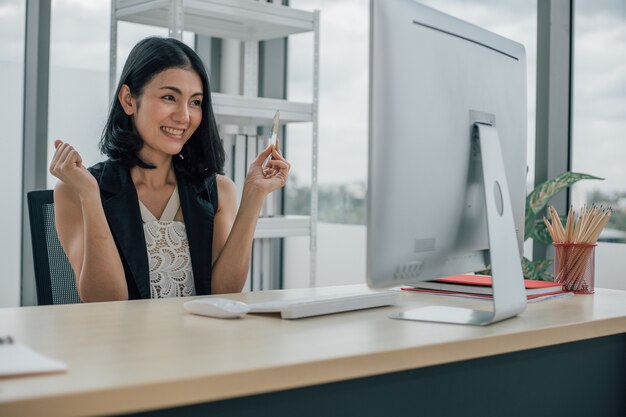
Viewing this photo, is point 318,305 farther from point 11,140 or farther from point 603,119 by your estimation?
point 11,140

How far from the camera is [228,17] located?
313cm

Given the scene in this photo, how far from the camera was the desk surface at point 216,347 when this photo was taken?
2.52ft

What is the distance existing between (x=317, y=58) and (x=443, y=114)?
2063 mm

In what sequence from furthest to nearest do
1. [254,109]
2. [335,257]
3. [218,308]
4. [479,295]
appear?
[335,257] → [254,109] → [479,295] → [218,308]

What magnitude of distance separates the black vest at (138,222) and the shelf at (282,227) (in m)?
1.05

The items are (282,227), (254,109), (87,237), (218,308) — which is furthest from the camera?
(282,227)

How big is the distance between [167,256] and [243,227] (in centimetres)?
21

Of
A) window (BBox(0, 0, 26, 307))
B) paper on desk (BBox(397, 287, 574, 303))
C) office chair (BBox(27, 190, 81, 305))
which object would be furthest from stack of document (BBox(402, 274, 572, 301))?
window (BBox(0, 0, 26, 307))

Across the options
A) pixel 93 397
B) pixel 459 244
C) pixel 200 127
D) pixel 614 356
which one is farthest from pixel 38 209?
pixel 614 356

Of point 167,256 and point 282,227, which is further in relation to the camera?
point 282,227

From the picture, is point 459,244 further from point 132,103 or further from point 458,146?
point 132,103

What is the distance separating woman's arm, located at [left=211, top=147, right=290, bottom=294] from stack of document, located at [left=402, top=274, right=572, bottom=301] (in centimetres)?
44

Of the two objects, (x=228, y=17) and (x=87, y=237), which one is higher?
(x=228, y=17)

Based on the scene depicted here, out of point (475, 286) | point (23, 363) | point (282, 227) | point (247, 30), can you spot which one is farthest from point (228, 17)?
point (23, 363)
